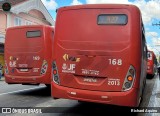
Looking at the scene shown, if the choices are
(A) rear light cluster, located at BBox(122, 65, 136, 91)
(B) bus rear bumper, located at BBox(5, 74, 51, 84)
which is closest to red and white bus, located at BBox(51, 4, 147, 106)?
(A) rear light cluster, located at BBox(122, 65, 136, 91)

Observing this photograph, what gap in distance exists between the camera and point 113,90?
25.5ft

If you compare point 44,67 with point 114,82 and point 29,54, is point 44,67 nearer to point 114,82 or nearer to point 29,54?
point 29,54

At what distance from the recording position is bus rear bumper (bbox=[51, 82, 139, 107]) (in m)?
7.64

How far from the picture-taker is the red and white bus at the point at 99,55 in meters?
7.75

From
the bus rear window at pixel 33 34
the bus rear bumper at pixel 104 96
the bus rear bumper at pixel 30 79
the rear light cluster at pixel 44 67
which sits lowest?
the bus rear bumper at pixel 30 79

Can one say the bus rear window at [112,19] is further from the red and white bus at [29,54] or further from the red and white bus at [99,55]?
the red and white bus at [29,54]

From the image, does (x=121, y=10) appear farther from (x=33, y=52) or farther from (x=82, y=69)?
(x=33, y=52)

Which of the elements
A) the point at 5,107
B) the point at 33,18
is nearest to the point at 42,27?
the point at 5,107

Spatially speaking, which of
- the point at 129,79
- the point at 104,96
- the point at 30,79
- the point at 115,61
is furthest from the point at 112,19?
the point at 30,79

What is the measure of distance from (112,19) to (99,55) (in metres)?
0.91

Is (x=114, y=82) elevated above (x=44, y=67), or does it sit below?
above

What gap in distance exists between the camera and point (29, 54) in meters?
12.6

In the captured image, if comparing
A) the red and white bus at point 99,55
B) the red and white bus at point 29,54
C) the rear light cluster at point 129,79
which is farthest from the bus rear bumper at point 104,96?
the red and white bus at point 29,54

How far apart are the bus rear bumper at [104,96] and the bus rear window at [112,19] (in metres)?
1.59
